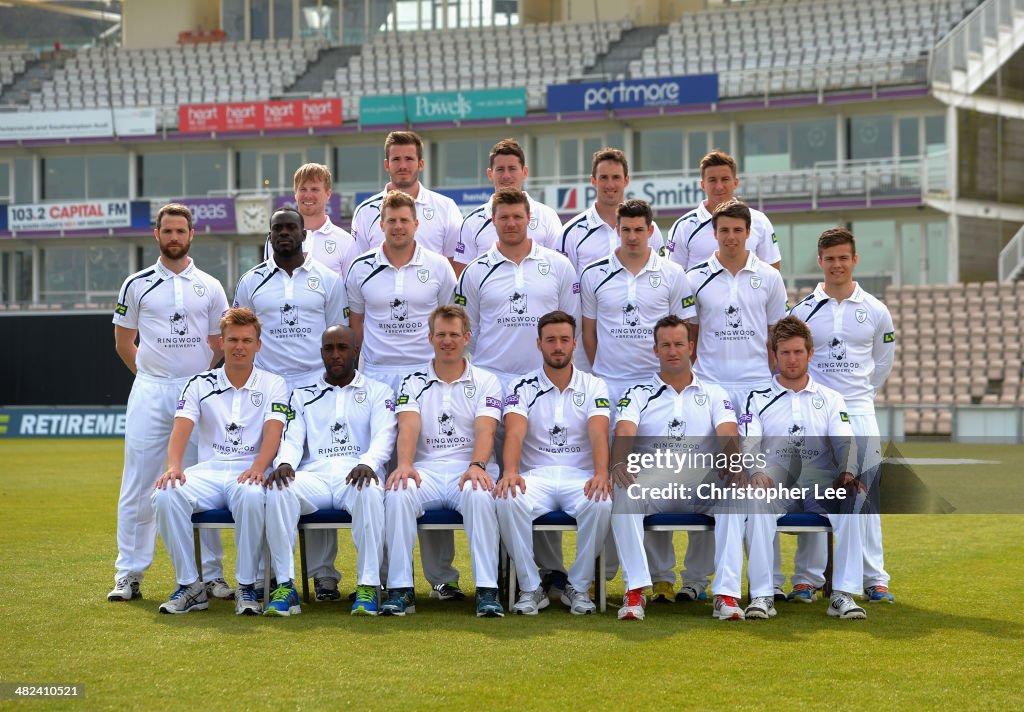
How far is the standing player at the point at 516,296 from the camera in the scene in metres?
8.12

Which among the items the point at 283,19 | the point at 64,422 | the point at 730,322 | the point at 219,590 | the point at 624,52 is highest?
the point at 283,19

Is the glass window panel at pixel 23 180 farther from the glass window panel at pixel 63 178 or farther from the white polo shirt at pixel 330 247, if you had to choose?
the white polo shirt at pixel 330 247

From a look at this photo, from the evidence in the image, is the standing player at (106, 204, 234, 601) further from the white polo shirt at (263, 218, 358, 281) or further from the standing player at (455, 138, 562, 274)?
the standing player at (455, 138, 562, 274)

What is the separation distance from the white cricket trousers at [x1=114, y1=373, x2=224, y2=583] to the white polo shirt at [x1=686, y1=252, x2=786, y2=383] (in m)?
3.43

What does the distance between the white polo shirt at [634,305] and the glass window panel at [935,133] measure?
27214 mm

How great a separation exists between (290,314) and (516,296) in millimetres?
1512

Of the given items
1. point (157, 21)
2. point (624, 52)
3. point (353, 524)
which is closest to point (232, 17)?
point (157, 21)

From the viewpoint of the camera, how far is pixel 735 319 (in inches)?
317

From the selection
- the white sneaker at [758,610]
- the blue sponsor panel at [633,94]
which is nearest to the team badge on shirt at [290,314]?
the white sneaker at [758,610]

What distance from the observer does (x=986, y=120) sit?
106ft

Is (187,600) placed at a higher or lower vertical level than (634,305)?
lower

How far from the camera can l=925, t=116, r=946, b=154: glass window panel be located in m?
32.8

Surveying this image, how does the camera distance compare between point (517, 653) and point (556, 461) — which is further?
point (556, 461)

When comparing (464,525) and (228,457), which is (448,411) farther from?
(228,457)
